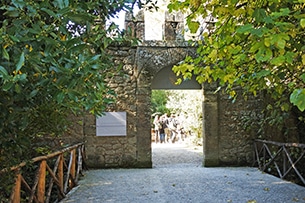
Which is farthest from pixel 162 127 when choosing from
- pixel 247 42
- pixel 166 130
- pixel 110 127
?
pixel 247 42

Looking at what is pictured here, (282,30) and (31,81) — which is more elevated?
(282,30)

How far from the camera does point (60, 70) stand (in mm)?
1390

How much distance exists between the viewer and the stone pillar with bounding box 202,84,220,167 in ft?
25.4

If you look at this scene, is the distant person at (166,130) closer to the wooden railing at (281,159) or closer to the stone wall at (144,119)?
the stone wall at (144,119)

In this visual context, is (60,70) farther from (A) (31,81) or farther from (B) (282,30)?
(B) (282,30)

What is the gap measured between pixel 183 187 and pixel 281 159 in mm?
2798

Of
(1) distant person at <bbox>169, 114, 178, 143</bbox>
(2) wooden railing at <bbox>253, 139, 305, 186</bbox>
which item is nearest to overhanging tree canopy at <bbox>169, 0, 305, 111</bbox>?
(2) wooden railing at <bbox>253, 139, 305, 186</bbox>

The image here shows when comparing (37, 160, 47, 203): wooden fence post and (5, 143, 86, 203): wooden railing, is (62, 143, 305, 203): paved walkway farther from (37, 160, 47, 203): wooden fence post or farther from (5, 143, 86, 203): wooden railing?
(37, 160, 47, 203): wooden fence post

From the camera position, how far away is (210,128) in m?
7.77

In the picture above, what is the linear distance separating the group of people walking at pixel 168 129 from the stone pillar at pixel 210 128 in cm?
743

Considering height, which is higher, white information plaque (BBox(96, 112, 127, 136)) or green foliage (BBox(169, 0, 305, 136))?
green foliage (BBox(169, 0, 305, 136))

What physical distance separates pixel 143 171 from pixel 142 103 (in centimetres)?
152

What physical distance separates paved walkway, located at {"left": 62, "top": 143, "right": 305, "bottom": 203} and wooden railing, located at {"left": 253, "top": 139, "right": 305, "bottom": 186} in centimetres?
28

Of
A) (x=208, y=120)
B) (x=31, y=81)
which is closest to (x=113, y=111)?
(x=208, y=120)
